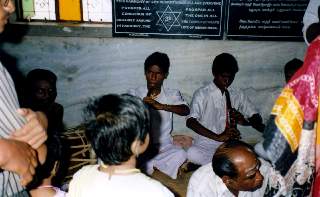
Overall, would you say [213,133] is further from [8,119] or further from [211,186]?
[8,119]

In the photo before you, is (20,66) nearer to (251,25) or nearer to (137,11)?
(137,11)

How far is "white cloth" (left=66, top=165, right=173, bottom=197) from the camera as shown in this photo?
202cm

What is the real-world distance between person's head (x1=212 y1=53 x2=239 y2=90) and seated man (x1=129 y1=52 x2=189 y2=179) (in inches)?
24.5

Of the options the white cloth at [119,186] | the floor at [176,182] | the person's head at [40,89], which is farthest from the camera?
the person's head at [40,89]

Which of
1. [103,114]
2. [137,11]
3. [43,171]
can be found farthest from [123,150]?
[137,11]

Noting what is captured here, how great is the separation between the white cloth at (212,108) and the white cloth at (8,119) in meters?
3.31

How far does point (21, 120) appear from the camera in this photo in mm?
2166

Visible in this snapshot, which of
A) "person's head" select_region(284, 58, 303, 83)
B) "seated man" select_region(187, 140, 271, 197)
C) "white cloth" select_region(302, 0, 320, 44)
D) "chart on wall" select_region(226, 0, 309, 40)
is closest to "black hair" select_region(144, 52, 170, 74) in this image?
"chart on wall" select_region(226, 0, 309, 40)

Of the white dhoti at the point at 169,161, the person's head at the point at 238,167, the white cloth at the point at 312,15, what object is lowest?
the white dhoti at the point at 169,161

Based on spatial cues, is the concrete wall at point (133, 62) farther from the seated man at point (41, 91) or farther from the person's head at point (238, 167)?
the person's head at point (238, 167)

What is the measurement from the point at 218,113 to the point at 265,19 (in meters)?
1.56

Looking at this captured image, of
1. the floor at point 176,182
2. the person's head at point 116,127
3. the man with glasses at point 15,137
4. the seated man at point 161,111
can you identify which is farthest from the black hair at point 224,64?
the man with glasses at point 15,137

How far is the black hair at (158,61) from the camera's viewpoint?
5203mm

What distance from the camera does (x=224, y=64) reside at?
5.30 metres
